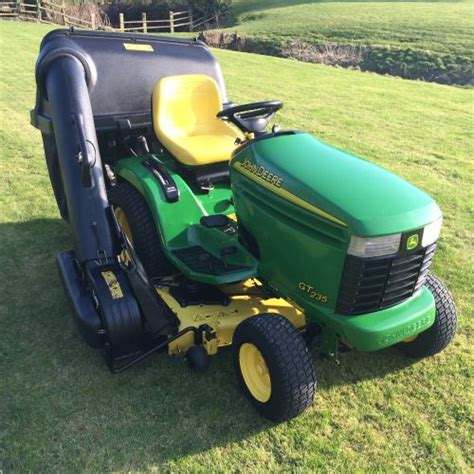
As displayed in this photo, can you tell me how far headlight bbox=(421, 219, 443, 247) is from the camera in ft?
8.02

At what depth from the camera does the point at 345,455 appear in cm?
254

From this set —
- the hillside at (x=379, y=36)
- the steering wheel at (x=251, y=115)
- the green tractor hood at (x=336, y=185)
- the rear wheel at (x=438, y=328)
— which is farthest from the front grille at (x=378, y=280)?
the hillside at (x=379, y=36)

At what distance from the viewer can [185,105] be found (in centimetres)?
376

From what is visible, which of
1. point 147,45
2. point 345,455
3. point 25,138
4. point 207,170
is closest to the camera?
point 345,455

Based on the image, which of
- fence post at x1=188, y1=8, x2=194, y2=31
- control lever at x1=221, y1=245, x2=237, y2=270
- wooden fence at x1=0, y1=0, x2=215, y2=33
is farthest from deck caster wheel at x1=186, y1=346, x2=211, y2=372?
fence post at x1=188, y1=8, x2=194, y2=31

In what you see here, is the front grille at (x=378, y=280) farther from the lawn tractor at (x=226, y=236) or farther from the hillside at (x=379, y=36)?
the hillside at (x=379, y=36)

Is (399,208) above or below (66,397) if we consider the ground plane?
above

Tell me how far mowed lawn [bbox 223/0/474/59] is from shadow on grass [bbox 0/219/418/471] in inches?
657

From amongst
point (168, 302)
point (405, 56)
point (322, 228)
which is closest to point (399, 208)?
point (322, 228)

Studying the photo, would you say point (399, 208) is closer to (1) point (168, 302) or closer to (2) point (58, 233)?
(1) point (168, 302)

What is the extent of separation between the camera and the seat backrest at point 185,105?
11.9ft

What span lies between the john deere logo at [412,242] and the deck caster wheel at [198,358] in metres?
1.15

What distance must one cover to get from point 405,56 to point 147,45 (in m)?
15.3

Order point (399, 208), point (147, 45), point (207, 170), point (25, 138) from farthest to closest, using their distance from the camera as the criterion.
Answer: point (25, 138), point (147, 45), point (207, 170), point (399, 208)
